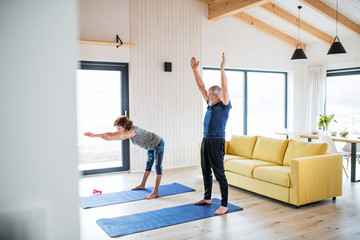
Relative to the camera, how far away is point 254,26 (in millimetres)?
7527

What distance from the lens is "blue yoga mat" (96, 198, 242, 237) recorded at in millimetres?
3383

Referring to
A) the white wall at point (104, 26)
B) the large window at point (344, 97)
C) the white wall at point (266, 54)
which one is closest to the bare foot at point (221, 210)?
the white wall at point (104, 26)

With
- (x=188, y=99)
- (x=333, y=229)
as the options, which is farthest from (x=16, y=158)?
(x=188, y=99)

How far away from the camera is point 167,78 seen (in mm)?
6469

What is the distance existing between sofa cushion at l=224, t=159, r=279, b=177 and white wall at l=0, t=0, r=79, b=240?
3.62 m

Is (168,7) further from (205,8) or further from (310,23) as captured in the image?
(310,23)

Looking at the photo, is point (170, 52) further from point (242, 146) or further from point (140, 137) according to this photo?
point (140, 137)

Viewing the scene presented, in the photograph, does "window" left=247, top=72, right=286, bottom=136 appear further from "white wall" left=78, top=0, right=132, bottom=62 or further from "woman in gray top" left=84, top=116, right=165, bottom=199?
"woman in gray top" left=84, top=116, right=165, bottom=199

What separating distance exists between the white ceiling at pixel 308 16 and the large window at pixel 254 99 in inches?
45.2

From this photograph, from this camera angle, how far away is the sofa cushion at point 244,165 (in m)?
4.61

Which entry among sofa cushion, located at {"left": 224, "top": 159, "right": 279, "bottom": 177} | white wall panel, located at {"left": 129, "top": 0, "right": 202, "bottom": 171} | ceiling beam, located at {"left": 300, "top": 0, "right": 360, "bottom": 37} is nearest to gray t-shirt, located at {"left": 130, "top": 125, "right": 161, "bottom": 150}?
sofa cushion, located at {"left": 224, "top": 159, "right": 279, "bottom": 177}

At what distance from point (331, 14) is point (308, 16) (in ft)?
2.28

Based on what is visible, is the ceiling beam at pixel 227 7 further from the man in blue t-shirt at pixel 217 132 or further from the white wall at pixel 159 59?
the man in blue t-shirt at pixel 217 132

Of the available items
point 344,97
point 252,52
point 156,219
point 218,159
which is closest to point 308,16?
point 252,52
